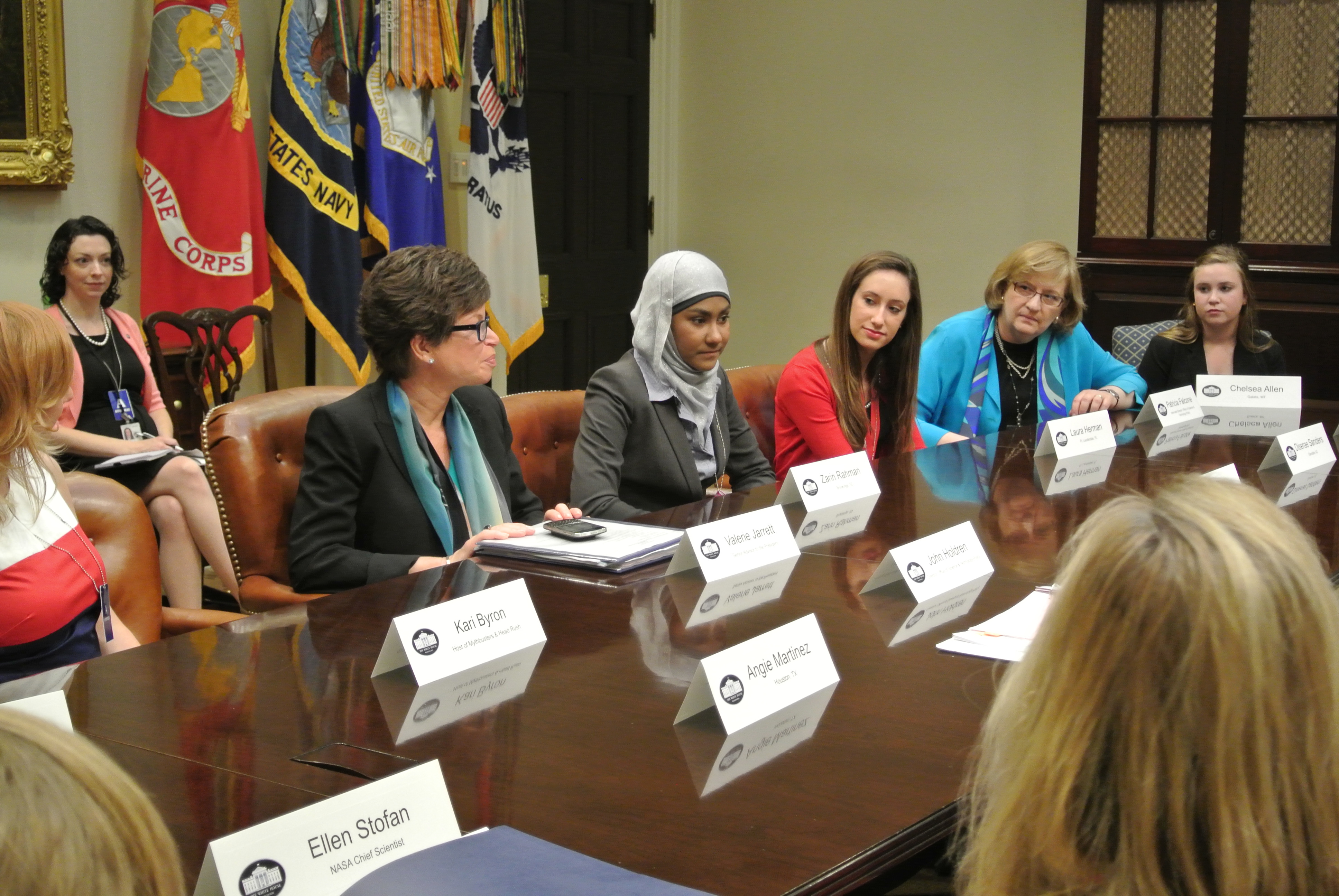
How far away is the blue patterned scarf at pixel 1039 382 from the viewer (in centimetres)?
362

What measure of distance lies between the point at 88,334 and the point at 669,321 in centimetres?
206

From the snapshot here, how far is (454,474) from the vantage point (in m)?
2.47

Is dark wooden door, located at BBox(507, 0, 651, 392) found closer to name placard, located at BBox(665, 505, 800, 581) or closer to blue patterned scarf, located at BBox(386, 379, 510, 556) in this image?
blue patterned scarf, located at BBox(386, 379, 510, 556)

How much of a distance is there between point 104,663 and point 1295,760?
4.37ft

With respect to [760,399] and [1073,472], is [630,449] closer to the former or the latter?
[760,399]

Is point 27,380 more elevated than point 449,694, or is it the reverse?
point 27,380

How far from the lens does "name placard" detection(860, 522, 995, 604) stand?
1.87 meters

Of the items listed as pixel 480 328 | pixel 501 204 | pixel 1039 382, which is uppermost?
pixel 501 204

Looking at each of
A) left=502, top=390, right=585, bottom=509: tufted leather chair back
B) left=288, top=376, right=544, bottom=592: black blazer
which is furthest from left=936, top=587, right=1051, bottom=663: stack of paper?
left=502, top=390, right=585, bottom=509: tufted leather chair back

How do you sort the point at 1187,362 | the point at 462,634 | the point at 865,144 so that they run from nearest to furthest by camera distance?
the point at 462,634, the point at 1187,362, the point at 865,144

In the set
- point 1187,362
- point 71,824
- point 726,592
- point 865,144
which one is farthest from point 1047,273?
point 71,824

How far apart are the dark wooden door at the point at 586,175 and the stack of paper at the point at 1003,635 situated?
4.25 m

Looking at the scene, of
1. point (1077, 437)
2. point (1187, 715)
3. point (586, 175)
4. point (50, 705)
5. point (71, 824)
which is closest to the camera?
point (71, 824)

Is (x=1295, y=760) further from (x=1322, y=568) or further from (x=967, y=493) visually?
(x=967, y=493)
